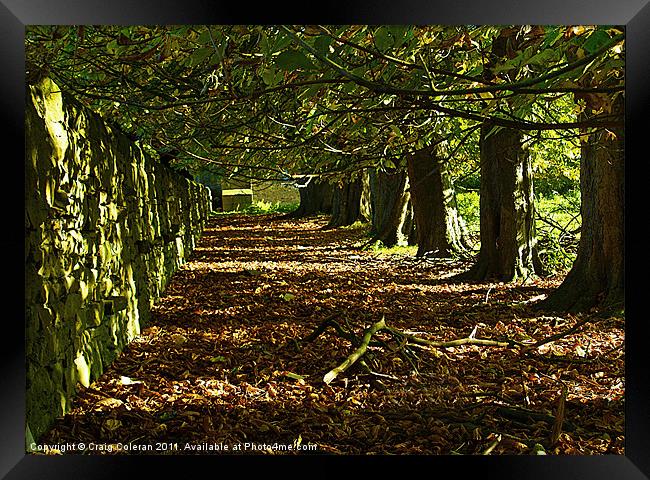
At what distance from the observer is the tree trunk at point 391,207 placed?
950cm

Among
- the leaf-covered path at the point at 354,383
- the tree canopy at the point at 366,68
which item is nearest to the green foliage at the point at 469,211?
the leaf-covered path at the point at 354,383

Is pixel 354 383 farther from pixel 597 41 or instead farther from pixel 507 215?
pixel 507 215

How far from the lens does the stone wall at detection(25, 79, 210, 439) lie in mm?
2189

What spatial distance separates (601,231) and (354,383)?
6.95 feet

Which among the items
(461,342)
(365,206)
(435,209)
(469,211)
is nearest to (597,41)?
(461,342)

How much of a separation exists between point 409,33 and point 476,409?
1562mm

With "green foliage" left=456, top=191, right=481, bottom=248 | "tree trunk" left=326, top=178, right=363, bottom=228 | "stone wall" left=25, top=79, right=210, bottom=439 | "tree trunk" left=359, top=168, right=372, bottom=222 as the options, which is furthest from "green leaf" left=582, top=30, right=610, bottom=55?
"tree trunk" left=359, top=168, right=372, bottom=222

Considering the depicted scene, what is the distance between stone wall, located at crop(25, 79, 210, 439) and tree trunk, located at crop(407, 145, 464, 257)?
427 cm

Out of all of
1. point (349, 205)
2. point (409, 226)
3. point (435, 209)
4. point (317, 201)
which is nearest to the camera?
point (435, 209)

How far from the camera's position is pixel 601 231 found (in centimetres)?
413
